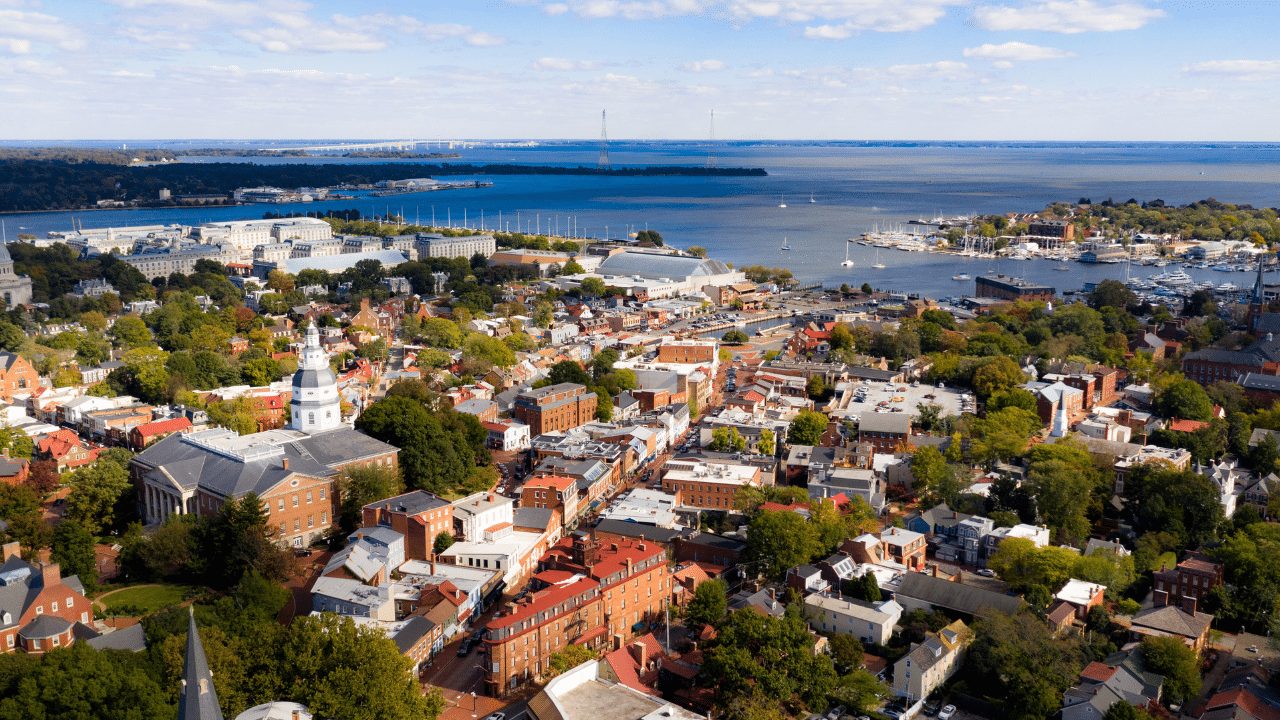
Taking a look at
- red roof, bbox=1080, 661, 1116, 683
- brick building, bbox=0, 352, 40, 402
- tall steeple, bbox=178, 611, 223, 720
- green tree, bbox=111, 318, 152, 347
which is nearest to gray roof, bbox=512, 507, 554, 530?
red roof, bbox=1080, 661, 1116, 683

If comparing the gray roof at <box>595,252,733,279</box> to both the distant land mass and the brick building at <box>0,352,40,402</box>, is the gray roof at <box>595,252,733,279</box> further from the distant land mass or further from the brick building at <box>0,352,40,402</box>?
the distant land mass

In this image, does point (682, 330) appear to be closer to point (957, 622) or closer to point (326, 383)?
point (326, 383)

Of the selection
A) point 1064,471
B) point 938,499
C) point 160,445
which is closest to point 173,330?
point 160,445

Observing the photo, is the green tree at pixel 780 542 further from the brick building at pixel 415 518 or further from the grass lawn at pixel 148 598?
the grass lawn at pixel 148 598

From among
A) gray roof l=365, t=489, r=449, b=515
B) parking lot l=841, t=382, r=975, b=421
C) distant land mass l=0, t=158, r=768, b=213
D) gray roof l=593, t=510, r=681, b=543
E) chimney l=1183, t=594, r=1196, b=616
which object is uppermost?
distant land mass l=0, t=158, r=768, b=213

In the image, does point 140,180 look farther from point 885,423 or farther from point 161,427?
point 885,423
